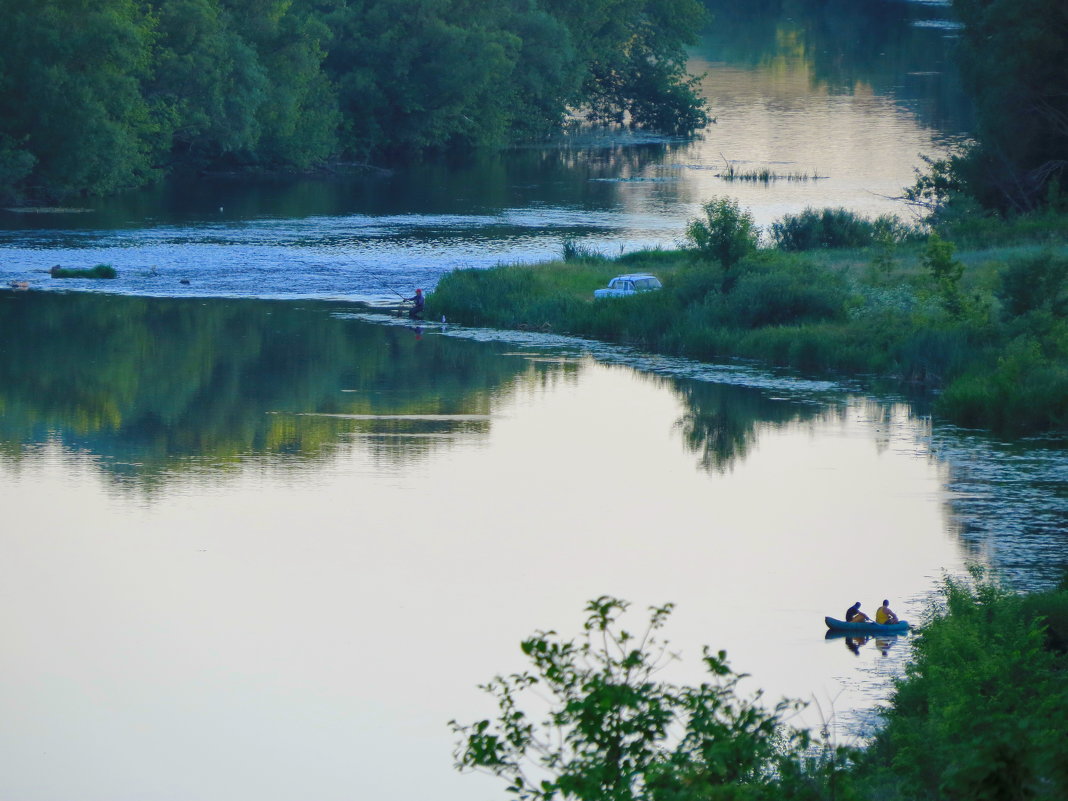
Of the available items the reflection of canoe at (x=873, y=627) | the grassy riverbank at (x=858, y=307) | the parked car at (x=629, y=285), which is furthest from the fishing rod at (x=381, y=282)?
the reflection of canoe at (x=873, y=627)

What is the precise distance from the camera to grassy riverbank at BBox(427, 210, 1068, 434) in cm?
3281

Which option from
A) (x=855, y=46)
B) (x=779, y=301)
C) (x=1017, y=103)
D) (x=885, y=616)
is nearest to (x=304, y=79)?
(x=1017, y=103)

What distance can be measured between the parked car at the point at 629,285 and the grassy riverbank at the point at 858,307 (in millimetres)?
778

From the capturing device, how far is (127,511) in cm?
2695

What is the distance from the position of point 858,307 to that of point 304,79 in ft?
161

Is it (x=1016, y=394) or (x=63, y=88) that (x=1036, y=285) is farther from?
Result: (x=63, y=88)

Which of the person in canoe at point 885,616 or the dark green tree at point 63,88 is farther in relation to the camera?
the dark green tree at point 63,88

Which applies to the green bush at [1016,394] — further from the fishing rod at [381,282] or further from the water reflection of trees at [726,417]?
the fishing rod at [381,282]

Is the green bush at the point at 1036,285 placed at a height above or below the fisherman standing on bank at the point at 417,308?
above

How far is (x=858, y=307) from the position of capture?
39.2 metres

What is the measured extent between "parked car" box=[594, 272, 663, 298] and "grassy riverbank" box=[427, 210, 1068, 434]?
2.55ft

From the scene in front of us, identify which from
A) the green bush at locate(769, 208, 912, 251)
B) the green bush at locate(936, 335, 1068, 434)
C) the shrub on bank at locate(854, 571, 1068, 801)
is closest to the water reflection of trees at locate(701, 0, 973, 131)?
the green bush at locate(769, 208, 912, 251)

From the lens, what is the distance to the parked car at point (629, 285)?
146 feet

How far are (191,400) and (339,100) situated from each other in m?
52.6
